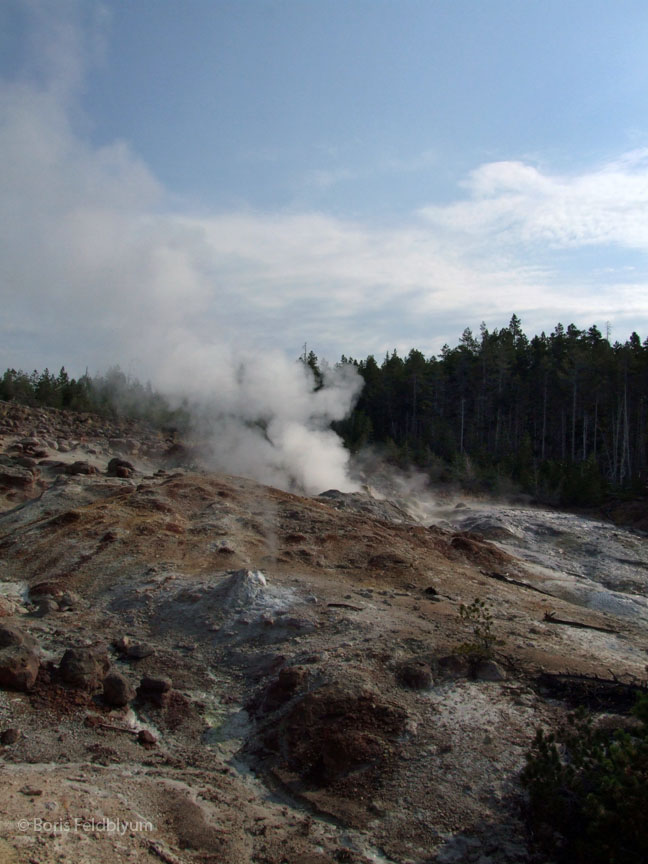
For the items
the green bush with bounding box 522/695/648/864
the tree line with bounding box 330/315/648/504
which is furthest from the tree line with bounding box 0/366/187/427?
the green bush with bounding box 522/695/648/864

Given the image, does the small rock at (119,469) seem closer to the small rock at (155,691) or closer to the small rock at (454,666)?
the small rock at (155,691)

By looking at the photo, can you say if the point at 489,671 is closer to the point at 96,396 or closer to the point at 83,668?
the point at 83,668

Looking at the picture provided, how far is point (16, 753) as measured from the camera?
7238 mm

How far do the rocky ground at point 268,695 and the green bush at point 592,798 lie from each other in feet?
1.05

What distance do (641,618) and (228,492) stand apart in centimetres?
1078

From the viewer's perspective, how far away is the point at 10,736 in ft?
24.4

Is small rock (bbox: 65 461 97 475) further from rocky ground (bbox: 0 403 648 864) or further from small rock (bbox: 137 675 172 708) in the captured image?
small rock (bbox: 137 675 172 708)

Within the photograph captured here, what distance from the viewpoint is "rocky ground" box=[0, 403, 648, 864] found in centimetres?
611

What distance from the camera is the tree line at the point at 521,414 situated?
38375mm

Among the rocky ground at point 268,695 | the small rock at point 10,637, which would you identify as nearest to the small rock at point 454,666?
the rocky ground at point 268,695

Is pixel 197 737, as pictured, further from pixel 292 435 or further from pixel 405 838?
pixel 292 435

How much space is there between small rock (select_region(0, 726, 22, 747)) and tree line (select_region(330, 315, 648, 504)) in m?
31.3

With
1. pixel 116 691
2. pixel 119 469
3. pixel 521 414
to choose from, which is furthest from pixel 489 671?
pixel 521 414

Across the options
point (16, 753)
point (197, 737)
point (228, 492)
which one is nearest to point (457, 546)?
point (228, 492)
